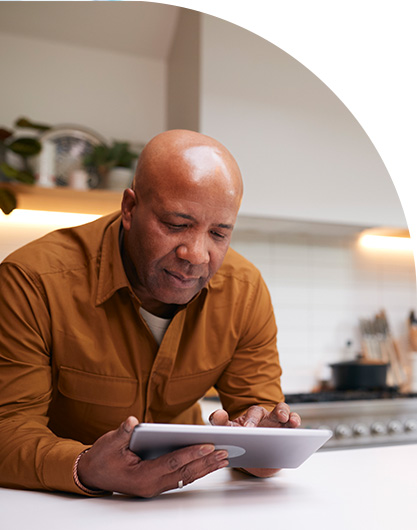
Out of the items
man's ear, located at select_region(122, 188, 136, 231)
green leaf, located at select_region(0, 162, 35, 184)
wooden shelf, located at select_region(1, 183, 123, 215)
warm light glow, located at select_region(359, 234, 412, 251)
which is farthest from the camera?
warm light glow, located at select_region(359, 234, 412, 251)

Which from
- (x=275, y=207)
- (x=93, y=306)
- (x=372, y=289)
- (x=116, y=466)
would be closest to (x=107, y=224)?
(x=93, y=306)

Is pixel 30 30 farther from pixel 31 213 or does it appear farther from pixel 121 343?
pixel 121 343

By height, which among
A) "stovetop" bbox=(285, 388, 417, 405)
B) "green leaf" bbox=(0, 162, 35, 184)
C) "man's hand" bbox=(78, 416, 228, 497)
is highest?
"green leaf" bbox=(0, 162, 35, 184)

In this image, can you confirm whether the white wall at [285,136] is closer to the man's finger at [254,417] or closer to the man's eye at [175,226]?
the man's eye at [175,226]

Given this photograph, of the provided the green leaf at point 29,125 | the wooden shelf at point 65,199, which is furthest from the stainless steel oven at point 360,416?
the green leaf at point 29,125

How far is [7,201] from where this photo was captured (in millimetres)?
2443

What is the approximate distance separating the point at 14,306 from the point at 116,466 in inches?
15.6

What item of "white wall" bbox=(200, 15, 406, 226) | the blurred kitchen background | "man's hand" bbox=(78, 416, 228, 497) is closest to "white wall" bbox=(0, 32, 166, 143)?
the blurred kitchen background

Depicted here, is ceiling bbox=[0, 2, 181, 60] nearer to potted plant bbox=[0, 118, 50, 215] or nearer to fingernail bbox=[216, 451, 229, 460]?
potted plant bbox=[0, 118, 50, 215]

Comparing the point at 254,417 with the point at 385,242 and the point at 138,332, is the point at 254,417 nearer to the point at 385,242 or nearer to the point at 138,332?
the point at 138,332

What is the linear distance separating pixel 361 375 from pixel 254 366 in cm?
170

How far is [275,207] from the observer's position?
103 inches

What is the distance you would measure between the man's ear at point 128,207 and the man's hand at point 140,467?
1.60 ft

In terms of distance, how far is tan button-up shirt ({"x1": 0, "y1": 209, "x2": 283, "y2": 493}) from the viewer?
104 centimetres
